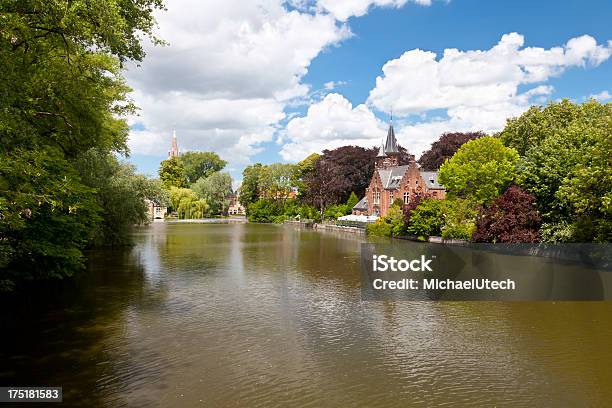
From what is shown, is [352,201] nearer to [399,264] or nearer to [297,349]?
[399,264]

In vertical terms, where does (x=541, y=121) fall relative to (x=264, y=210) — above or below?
above

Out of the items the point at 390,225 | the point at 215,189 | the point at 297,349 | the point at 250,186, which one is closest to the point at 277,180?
the point at 250,186

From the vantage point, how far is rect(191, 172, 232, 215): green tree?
10683 cm

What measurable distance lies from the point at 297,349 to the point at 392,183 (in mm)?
58265

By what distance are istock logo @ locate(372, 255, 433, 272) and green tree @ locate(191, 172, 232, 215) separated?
79.8m

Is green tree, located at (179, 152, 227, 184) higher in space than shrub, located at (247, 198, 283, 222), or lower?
higher

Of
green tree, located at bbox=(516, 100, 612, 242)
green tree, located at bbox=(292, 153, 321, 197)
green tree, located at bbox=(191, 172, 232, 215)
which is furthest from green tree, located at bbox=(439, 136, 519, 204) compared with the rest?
green tree, located at bbox=(191, 172, 232, 215)

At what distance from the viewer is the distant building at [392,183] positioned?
6569 centimetres

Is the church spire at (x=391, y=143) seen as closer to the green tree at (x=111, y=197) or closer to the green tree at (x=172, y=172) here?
the green tree at (x=111, y=197)

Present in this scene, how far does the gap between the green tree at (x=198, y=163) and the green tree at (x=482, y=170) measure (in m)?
92.6

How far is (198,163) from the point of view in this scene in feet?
415

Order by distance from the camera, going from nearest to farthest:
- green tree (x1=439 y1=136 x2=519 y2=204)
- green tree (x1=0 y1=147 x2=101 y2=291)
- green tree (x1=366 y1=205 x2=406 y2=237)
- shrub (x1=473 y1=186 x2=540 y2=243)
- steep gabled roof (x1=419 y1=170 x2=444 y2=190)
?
green tree (x1=0 y1=147 x2=101 y2=291) → shrub (x1=473 y1=186 x2=540 y2=243) → green tree (x1=439 y1=136 x2=519 y2=204) → green tree (x1=366 y1=205 x2=406 y2=237) → steep gabled roof (x1=419 y1=170 x2=444 y2=190)

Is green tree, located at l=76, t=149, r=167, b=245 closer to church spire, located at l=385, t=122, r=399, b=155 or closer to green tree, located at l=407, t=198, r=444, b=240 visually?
green tree, located at l=407, t=198, r=444, b=240

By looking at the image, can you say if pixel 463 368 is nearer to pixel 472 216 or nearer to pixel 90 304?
pixel 90 304
